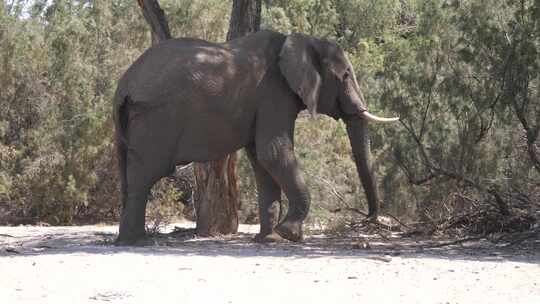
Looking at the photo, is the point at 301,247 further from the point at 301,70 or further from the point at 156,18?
the point at 156,18

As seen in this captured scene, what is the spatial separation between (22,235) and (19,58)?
587cm

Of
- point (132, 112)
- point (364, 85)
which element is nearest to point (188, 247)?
point (132, 112)

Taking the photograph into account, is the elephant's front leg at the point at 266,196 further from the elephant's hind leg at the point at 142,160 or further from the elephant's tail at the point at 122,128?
the elephant's tail at the point at 122,128

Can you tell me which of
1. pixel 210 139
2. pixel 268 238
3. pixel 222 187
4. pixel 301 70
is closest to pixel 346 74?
pixel 301 70

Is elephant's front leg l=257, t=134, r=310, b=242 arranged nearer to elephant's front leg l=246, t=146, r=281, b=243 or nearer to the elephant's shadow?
the elephant's shadow

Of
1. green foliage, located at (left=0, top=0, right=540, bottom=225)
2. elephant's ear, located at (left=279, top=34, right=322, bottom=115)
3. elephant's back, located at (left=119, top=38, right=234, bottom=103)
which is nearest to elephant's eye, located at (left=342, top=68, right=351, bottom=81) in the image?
elephant's ear, located at (left=279, top=34, right=322, bottom=115)

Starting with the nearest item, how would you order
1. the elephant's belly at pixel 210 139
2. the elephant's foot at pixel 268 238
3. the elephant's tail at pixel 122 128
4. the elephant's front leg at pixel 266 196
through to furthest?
the elephant's tail at pixel 122 128 < the elephant's belly at pixel 210 139 < the elephant's foot at pixel 268 238 < the elephant's front leg at pixel 266 196

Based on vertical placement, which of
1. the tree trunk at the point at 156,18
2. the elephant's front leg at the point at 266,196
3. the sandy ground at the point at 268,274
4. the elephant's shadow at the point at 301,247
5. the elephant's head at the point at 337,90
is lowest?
the sandy ground at the point at 268,274

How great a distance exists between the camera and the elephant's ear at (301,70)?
13.0 meters

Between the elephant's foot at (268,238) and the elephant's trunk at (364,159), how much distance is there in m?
1.34

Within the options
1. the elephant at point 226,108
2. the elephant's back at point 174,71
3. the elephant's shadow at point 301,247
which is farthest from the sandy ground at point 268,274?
the elephant's back at point 174,71

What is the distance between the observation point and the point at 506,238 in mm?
12875

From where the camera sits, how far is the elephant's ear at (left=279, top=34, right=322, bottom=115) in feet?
42.5

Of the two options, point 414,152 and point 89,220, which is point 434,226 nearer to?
point 414,152
